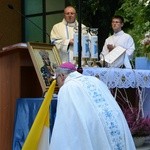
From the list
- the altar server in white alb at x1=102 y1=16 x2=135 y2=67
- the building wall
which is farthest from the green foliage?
the building wall

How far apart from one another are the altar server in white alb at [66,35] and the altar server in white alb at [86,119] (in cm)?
302

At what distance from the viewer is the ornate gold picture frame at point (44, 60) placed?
4996 millimetres

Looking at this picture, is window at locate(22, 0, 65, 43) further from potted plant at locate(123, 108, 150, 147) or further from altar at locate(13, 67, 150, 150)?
potted plant at locate(123, 108, 150, 147)

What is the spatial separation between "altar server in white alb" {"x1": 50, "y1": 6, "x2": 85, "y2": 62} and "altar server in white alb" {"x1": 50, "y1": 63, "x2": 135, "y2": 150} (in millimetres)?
3017

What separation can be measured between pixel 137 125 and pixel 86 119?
2.73m

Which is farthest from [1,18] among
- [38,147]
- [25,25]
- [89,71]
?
[38,147]

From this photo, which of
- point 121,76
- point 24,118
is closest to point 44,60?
point 24,118

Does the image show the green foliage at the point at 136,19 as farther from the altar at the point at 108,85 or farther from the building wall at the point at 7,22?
the building wall at the point at 7,22

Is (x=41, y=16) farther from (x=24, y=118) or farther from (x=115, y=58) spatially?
(x=24, y=118)

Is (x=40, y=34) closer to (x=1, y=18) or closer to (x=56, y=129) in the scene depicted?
(x=1, y=18)

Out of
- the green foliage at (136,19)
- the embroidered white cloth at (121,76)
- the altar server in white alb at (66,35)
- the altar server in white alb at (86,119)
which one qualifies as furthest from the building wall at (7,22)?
the altar server in white alb at (86,119)

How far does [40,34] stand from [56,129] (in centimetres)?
1004

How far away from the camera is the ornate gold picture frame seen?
4996mm

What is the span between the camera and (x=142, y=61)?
7.11m
